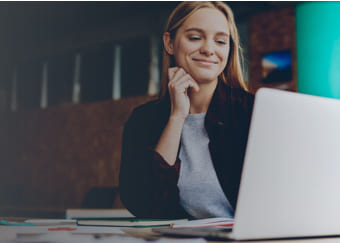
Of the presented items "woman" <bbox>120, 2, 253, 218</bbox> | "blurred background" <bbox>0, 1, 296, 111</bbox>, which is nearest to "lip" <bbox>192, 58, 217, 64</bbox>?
"woman" <bbox>120, 2, 253, 218</bbox>

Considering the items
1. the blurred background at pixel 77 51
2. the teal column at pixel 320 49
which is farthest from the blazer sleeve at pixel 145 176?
the blurred background at pixel 77 51

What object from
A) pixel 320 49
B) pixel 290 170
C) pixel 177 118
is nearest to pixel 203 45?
pixel 177 118

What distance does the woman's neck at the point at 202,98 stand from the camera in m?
2.10

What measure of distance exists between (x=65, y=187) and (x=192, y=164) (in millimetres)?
4453

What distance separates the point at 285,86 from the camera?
4.34 m

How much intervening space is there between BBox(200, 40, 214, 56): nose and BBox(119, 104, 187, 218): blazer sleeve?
0.44m

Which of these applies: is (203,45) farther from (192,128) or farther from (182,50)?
(192,128)

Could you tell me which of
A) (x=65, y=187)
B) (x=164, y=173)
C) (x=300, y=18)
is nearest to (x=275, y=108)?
(x=164, y=173)

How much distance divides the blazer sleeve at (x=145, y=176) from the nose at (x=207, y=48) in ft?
1.46

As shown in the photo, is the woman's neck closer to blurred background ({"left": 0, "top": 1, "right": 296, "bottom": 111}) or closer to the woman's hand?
the woman's hand

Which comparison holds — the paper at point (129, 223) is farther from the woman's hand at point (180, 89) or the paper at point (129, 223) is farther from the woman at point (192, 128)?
the woman's hand at point (180, 89)

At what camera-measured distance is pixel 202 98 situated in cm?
214

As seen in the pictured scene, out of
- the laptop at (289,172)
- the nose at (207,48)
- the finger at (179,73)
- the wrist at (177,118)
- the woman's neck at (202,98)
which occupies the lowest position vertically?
the laptop at (289,172)

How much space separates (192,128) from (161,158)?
26 cm
